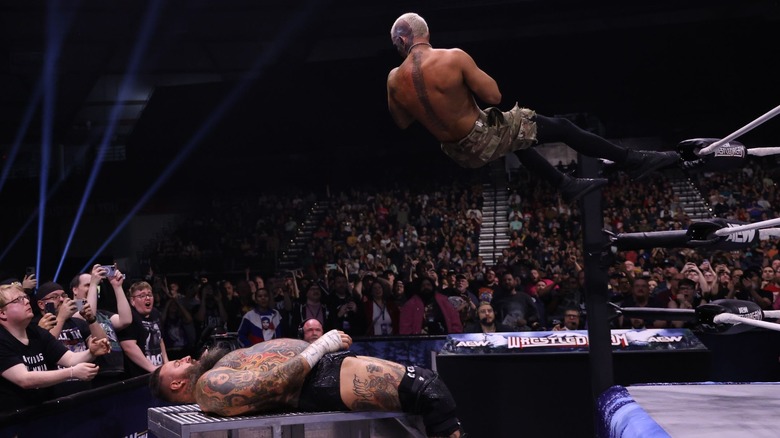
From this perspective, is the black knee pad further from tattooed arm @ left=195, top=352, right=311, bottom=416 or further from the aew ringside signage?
the aew ringside signage

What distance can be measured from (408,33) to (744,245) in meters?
1.36

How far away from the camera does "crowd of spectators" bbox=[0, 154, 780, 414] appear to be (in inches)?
212

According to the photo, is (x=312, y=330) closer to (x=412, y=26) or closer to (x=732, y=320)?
(x=412, y=26)

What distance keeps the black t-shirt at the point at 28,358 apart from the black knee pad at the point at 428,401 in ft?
5.52

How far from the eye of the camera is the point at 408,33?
289cm

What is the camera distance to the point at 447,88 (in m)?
2.77

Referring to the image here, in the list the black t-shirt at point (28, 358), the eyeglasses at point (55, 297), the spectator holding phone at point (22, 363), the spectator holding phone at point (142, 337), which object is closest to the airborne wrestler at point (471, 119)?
the spectator holding phone at point (22, 363)

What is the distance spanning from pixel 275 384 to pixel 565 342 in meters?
1.90

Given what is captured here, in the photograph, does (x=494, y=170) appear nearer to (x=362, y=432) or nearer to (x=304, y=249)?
(x=304, y=249)

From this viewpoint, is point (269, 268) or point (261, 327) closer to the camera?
point (261, 327)

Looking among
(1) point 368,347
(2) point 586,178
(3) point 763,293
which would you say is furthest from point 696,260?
(2) point 586,178

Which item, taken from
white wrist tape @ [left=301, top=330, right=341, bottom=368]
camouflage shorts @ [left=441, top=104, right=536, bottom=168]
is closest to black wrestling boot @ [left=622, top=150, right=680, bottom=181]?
camouflage shorts @ [left=441, top=104, right=536, bottom=168]

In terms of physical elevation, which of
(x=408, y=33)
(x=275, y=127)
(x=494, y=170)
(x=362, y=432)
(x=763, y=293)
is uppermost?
(x=275, y=127)

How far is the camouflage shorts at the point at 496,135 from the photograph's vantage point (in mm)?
2809
